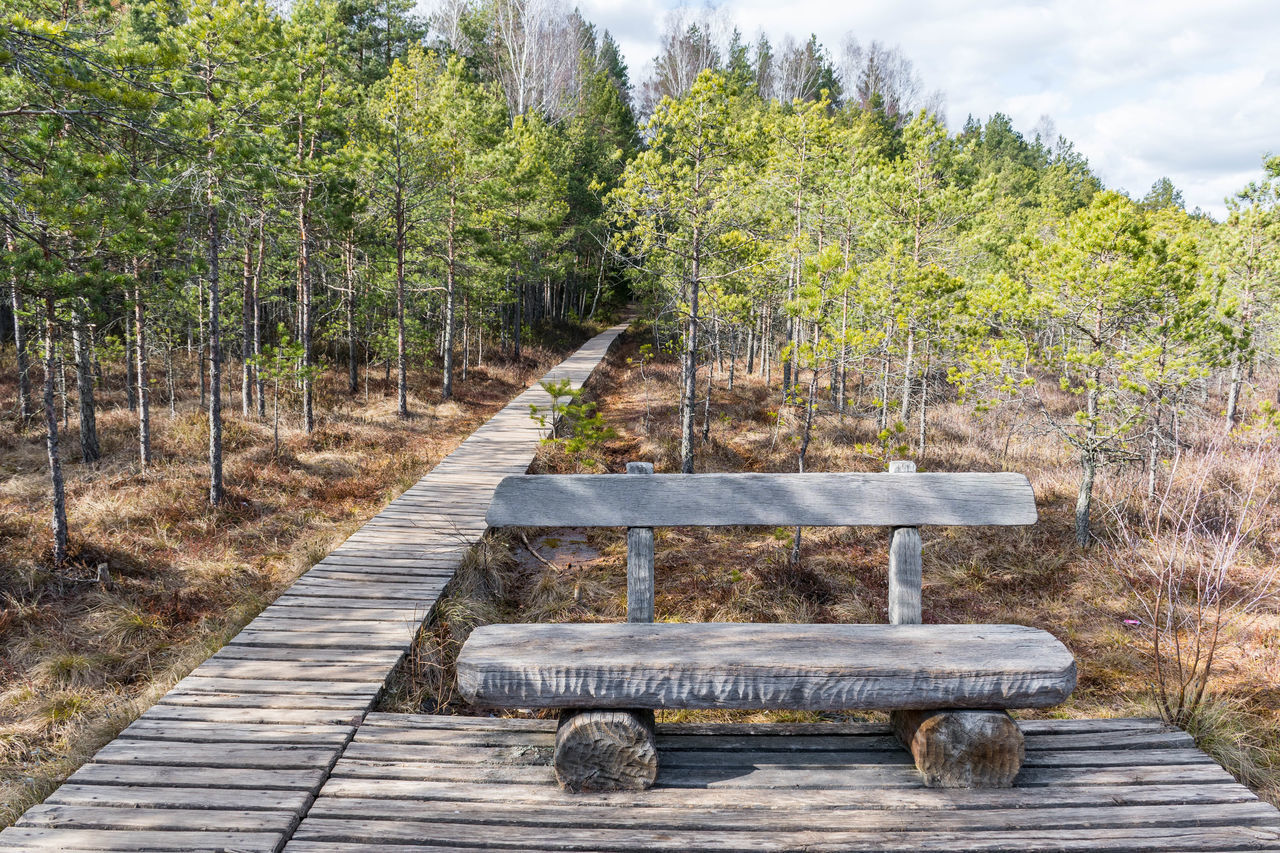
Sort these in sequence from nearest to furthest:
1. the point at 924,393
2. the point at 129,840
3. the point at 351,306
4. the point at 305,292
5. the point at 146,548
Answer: the point at 129,840, the point at 146,548, the point at 305,292, the point at 924,393, the point at 351,306

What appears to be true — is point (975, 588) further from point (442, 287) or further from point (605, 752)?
point (442, 287)

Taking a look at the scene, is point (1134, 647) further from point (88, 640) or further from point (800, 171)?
point (800, 171)

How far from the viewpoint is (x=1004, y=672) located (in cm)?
280

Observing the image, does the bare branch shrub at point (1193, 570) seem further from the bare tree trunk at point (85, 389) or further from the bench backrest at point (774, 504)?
the bare tree trunk at point (85, 389)

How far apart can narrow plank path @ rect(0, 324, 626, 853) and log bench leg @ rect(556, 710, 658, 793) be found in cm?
112

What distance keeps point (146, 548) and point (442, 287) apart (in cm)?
1096

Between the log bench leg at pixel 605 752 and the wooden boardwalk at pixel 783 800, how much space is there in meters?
0.06

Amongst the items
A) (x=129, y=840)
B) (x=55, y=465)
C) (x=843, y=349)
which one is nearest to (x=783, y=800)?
(x=129, y=840)

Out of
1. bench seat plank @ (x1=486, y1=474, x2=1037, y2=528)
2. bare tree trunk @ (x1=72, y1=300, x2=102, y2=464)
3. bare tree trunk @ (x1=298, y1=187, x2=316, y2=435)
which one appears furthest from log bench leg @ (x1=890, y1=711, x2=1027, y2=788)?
Result: bare tree trunk @ (x1=298, y1=187, x2=316, y2=435)

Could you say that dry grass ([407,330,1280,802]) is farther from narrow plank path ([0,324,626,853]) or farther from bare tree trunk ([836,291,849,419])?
bare tree trunk ([836,291,849,419])

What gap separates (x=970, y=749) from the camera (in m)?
2.90

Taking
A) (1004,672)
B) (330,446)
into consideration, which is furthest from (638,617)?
(330,446)

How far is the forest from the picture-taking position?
5625 millimetres

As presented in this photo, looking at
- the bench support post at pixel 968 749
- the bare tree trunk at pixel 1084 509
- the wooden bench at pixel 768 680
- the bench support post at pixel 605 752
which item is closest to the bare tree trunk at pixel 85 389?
the wooden bench at pixel 768 680
